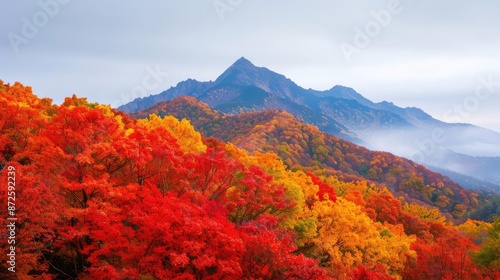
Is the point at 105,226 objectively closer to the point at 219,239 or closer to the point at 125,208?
the point at 125,208

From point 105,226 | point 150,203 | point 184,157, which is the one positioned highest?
point 184,157

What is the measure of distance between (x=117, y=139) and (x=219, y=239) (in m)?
12.0

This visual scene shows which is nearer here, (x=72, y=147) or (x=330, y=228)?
(x=72, y=147)

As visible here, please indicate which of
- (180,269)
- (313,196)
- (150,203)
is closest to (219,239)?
(180,269)

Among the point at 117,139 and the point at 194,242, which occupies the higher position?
the point at 117,139

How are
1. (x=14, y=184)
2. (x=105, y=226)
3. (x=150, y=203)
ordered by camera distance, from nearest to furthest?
1. (x=14, y=184)
2. (x=105, y=226)
3. (x=150, y=203)

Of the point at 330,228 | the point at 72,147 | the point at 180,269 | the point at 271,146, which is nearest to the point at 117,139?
the point at 72,147

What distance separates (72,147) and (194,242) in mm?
13013

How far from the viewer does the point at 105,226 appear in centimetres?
2336

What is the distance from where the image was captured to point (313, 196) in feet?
156

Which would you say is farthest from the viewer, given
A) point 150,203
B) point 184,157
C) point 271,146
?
point 271,146

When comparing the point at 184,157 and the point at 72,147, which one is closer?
the point at 72,147

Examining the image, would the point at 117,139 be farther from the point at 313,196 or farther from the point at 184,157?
the point at 313,196

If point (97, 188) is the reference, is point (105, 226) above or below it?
below
